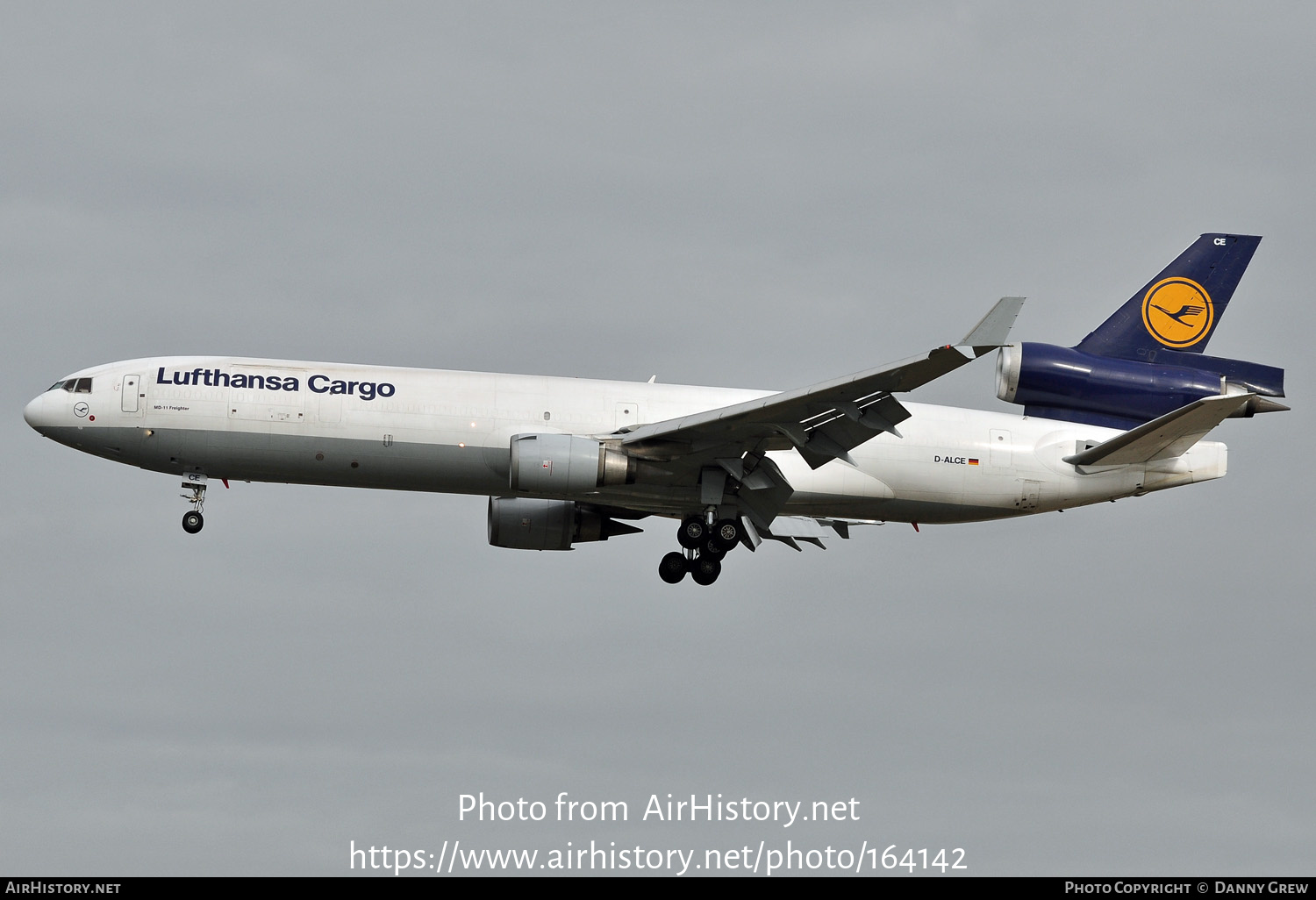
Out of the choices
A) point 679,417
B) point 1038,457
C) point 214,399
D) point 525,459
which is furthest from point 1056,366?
point 214,399

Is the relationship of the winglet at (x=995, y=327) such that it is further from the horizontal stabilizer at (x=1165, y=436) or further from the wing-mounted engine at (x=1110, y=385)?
the wing-mounted engine at (x=1110, y=385)

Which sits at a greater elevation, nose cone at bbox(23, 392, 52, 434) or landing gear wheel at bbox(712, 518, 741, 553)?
nose cone at bbox(23, 392, 52, 434)

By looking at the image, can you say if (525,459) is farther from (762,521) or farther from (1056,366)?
(1056,366)

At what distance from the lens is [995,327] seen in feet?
126

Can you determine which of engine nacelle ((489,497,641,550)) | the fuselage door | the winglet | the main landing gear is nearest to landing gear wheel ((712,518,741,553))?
the main landing gear

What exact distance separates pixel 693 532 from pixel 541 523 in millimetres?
4813

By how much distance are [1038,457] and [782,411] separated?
8.88 metres

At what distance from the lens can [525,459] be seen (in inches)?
1692

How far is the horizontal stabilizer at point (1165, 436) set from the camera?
4362cm

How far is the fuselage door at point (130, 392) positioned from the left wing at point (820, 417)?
1258 cm

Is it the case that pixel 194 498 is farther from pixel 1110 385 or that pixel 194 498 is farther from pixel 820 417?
pixel 1110 385

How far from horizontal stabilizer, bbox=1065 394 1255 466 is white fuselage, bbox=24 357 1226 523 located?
40 cm

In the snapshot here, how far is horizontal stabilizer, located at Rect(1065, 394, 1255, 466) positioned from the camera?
43.6 metres

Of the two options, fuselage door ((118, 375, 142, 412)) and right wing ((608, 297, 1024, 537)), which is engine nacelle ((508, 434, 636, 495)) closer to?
right wing ((608, 297, 1024, 537))
